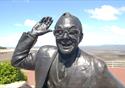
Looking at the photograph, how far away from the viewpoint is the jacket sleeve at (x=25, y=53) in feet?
11.9

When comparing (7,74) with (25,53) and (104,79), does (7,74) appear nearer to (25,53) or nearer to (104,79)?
(25,53)

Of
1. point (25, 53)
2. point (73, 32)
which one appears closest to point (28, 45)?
point (25, 53)

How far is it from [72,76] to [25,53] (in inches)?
21.0

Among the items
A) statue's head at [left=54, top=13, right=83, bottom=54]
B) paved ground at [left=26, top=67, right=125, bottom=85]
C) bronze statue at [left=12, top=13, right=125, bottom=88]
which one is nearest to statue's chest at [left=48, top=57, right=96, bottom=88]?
bronze statue at [left=12, top=13, right=125, bottom=88]

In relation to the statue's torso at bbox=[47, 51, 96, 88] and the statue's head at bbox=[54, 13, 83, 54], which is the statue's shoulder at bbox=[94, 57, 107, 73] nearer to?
the statue's torso at bbox=[47, 51, 96, 88]


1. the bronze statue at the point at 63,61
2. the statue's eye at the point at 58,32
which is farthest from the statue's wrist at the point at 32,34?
the statue's eye at the point at 58,32

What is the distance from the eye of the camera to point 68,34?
3.40 metres

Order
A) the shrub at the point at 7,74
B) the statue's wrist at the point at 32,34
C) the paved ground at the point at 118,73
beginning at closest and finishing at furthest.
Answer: the statue's wrist at the point at 32,34, the shrub at the point at 7,74, the paved ground at the point at 118,73

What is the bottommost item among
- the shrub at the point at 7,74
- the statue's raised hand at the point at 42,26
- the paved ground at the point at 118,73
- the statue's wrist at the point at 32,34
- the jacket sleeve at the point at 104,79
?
the paved ground at the point at 118,73

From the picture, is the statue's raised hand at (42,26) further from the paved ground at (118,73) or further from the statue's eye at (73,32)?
the paved ground at (118,73)

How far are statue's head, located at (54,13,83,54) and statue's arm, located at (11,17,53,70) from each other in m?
0.22

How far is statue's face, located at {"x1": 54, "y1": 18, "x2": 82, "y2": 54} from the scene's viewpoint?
11.1 feet

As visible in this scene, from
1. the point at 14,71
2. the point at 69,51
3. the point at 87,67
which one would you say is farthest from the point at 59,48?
the point at 14,71

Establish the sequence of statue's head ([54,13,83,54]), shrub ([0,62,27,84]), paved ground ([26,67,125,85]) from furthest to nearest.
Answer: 1. paved ground ([26,67,125,85])
2. shrub ([0,62,27,84])
3. statue's head ([54,13,83,54])
